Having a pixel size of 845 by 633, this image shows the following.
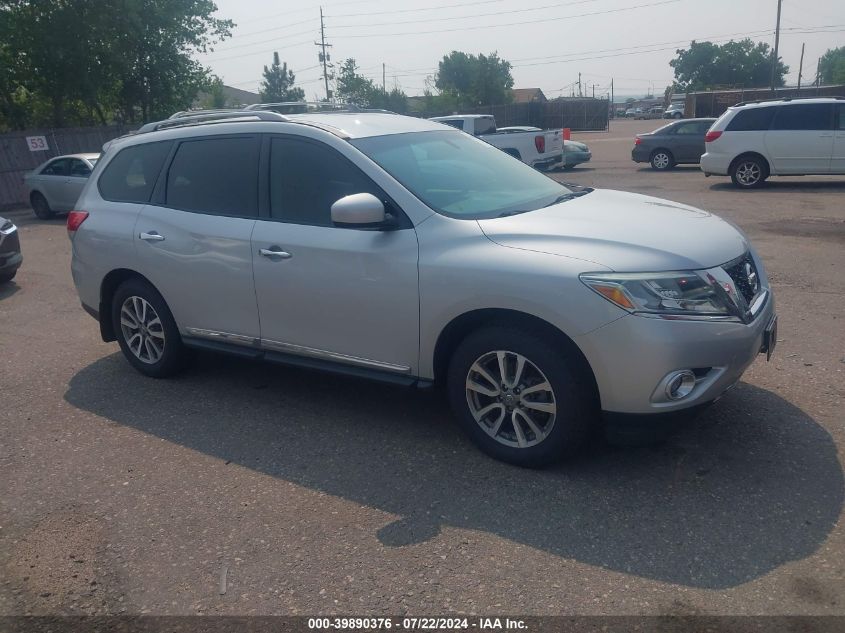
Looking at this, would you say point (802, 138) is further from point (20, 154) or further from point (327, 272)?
point (20, 154)

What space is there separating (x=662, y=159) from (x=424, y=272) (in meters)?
19.3

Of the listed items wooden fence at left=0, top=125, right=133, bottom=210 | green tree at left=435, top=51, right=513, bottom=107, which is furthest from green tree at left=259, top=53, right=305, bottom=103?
wooden fence at left=0, top=125, right=133, bottom=210

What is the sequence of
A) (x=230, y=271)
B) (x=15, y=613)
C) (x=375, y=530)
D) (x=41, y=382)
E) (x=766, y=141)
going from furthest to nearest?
(x=766, y=141)
(x=41, y=382)
(x=230, y=271)
(x=375, y=530)
(x=15, y=613)

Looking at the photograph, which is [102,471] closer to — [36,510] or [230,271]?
[36,510]

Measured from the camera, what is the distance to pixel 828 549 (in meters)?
3.27

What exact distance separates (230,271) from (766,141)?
547 inches

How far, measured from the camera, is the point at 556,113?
1971 inches

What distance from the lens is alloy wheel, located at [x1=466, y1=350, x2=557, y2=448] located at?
13.0ft

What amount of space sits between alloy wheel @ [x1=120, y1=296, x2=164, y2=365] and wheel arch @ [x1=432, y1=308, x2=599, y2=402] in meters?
2.44

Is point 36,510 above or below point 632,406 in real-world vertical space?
below

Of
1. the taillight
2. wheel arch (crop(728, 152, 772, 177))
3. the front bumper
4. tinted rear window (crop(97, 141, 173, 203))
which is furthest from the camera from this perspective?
wheel arch (crop(728, 152, 772, 177))

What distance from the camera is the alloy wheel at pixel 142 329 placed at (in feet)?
18.9

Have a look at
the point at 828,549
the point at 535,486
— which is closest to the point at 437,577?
the point at 535,486

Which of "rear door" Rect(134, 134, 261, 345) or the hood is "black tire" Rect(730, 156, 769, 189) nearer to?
the hood
